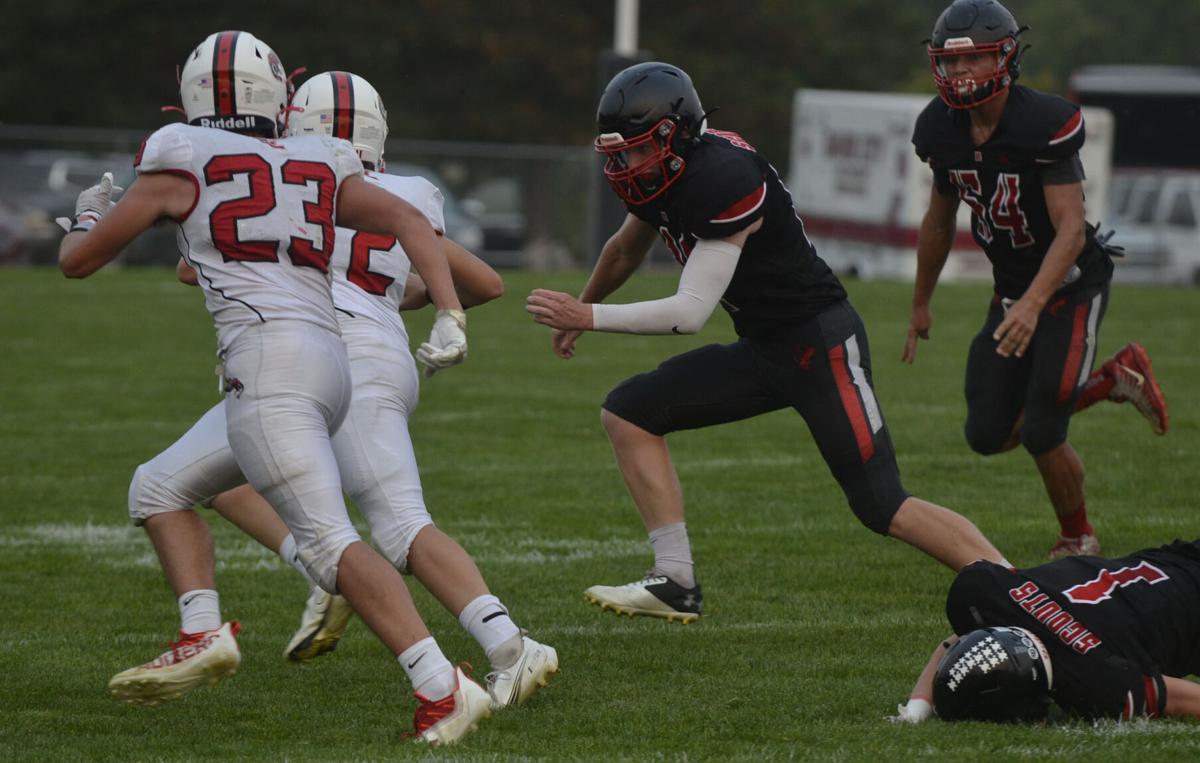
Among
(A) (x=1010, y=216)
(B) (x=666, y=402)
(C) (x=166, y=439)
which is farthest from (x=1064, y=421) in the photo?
(C) (x=166, y=439)

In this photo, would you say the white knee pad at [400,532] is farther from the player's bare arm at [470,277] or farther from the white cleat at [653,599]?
the white cleat at [653,599]

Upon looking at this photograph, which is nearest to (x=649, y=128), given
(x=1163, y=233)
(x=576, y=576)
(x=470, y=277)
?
(x=470, y=277)

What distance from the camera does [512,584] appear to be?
6336 mm

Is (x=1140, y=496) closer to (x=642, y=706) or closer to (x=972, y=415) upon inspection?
(x=972, y=415)

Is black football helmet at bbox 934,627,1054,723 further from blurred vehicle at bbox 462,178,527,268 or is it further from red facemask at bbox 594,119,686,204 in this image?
blurred vehicle at bbox 462,178,527,268

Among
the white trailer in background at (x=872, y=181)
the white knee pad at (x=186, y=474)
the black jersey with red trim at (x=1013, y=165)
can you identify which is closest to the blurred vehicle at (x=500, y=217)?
the white trailer in background at (x=872, y=181)

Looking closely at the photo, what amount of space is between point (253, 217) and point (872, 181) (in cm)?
2404

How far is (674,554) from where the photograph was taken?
218 inches

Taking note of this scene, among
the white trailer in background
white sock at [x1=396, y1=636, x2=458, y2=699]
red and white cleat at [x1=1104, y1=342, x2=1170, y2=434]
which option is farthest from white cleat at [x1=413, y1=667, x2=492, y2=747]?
the white trailer in background

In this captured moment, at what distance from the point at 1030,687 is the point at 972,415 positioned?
2637 mm

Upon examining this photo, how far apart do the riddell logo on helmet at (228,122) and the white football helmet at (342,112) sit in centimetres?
59

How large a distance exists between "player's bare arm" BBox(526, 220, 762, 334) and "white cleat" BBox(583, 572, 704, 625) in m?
0.92

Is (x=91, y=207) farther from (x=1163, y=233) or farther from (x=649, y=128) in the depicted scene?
(x=1163, y=233)

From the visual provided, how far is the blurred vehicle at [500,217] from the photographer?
2547 centimetres
